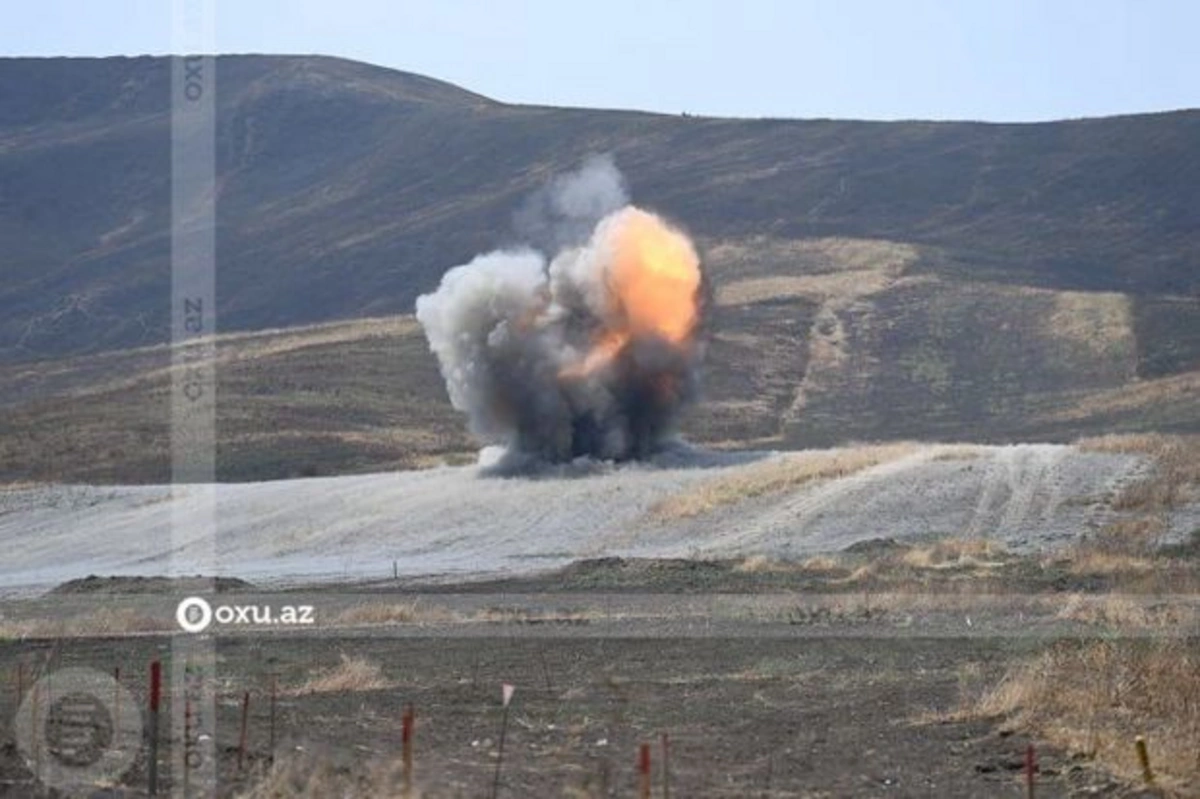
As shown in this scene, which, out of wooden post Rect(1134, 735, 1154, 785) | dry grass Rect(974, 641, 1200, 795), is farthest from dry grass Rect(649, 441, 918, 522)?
wooden post Rect(1134, 735, 1154, 785)

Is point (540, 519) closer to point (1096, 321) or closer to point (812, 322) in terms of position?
point (812, 322)

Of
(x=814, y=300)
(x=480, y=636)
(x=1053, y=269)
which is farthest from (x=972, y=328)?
(x=480, y=636)

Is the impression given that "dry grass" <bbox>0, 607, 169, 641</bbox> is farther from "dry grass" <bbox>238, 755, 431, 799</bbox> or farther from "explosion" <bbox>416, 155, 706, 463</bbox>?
"explosion" <bbox>416, 155, 706, 463</bbox>

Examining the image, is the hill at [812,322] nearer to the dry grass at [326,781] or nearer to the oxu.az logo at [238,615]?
the oxu.az logo at [238,615]

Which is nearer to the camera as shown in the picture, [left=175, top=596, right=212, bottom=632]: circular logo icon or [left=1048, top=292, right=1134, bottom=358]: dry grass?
[left=175, top=596, right=212, bottom=632]: circular logo icon

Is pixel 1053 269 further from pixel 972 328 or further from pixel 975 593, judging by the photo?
pixel 975 593

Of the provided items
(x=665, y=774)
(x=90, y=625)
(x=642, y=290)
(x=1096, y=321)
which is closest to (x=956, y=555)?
(x=642, y=290)
